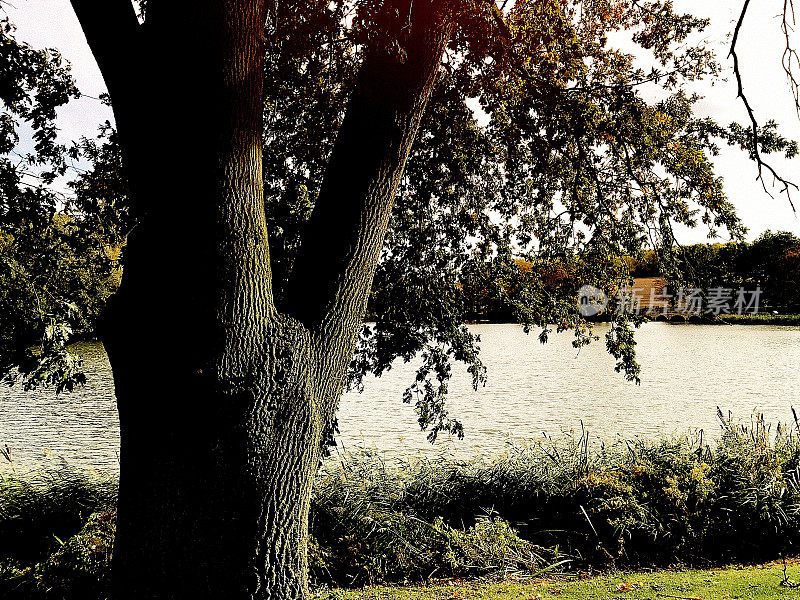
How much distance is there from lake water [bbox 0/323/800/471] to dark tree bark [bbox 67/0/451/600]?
695cm

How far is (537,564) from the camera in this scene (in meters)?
5.90

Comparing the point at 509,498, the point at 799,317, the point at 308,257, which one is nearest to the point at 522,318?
the point at 509,498

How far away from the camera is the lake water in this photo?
36.5 ft

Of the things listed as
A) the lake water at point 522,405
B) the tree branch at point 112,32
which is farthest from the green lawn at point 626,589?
the lake water at point 522,405

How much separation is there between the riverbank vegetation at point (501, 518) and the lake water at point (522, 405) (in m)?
1.96

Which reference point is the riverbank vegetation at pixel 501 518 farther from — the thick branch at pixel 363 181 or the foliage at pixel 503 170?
the thick branch at pixel 363 181

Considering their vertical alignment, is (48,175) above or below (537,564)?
above

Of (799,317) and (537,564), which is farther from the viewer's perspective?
(799,317)

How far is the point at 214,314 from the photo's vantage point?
2.53 meters

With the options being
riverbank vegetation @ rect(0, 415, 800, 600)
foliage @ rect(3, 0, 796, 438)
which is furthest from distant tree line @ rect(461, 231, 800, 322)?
riverbank vegetation @ rect(0, 415, 800, 600)

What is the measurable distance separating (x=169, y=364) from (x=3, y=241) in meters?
5.53

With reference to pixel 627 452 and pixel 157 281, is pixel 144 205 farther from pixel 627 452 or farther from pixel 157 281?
pixel 627 452

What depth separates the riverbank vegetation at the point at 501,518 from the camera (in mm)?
5602

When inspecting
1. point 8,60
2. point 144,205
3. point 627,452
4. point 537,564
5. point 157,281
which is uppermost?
point 8,60
